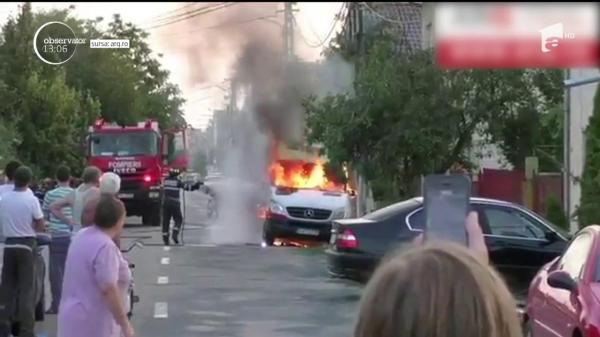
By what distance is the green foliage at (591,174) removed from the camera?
17906mm

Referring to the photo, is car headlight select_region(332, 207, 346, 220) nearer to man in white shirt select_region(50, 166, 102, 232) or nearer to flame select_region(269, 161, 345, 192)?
flame select_region(269, 161, 345, 192)

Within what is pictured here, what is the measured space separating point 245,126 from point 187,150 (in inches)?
199

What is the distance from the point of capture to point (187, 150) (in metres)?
37.0

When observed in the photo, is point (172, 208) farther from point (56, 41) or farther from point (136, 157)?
point (136, 157)

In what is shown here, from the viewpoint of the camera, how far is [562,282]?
9062mm

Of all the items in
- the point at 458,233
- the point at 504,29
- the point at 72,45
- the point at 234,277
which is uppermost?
the point at 72,45

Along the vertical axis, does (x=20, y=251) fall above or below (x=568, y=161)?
below

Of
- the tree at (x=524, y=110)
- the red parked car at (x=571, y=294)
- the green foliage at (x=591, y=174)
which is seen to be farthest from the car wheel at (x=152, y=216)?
the red parked car at (x=571, y=294)

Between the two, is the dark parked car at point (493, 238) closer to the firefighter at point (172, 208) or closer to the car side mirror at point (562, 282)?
the car side mirror at point (562, 282)

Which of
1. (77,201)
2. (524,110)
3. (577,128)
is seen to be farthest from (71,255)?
(524,110)

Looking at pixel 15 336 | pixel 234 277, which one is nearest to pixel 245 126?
pixel 234 277

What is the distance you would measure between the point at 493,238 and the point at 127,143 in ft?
71.3

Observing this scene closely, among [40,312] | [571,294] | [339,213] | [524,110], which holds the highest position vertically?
[524,110]

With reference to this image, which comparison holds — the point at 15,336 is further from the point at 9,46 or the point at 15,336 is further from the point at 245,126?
the point at 9,46
